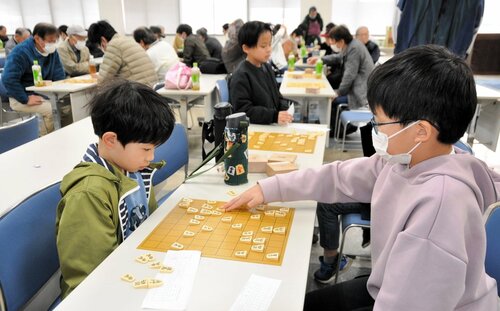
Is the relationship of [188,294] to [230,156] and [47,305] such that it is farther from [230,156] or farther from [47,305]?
[47,305]

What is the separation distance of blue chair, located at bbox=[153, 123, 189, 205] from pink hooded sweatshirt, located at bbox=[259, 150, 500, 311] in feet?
3.97

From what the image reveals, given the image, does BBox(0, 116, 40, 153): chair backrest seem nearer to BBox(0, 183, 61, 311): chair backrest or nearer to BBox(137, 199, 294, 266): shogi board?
BBox(0, 183, 61, 311): chair backrest

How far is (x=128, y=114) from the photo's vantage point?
4.07 feet

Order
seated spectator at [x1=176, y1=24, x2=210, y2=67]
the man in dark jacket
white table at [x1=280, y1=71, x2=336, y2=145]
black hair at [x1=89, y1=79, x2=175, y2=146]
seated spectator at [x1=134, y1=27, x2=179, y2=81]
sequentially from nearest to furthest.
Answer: black hair at [x1=89, y1=79, x2=175, y2=146]
white table at [x1=280, y1=71, x2=336, y2=145]
seated spectator at [x1=134, y1=27, x2=179, y2=81]
seated spectator at [x1=176, y1=24, x2=210, y2=67]
the man in dark jacket

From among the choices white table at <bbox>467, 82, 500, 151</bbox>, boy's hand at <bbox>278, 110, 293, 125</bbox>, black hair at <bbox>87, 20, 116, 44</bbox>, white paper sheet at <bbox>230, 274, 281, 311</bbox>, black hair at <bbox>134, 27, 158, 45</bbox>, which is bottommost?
white table at <bbox>467, 82, 500, 151</bbox>

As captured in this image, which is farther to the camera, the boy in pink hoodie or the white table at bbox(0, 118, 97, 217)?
the white table at bbox(0, 118, 97, 217)

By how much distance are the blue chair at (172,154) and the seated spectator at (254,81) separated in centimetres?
44

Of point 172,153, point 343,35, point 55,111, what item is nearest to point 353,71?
point 343,35

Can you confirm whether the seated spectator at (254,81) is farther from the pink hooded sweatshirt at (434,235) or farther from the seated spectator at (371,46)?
the seated spectator at (371,46)

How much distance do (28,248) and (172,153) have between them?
1008 millimetres

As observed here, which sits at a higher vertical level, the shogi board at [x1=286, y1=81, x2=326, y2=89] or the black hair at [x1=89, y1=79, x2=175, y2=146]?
the black hair at [x1=89, y1=79, x2=175, y2=146]

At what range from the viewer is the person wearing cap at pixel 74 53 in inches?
205

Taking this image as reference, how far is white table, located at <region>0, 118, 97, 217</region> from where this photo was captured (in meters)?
1.67

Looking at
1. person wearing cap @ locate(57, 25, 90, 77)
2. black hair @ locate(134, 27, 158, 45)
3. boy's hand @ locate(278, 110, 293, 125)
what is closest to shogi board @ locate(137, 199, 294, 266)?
boy's hand @ locate(278, 110, 293, 125)
